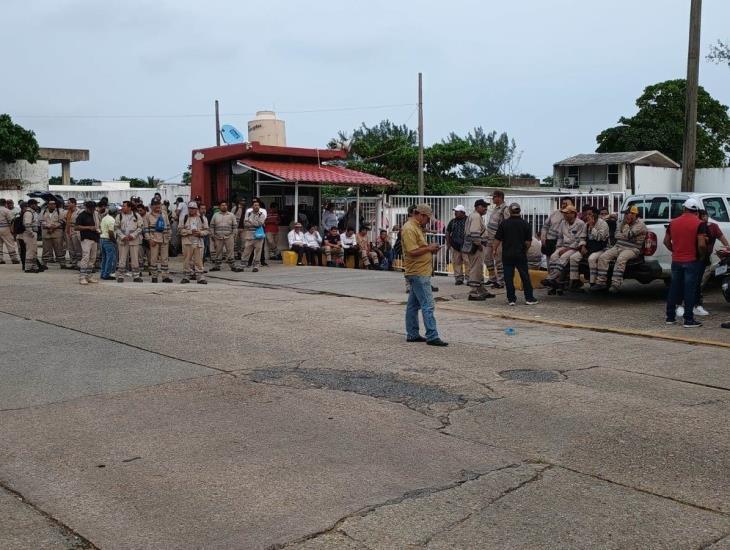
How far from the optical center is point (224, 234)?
20000mm

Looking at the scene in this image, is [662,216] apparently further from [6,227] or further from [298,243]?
[6,227]

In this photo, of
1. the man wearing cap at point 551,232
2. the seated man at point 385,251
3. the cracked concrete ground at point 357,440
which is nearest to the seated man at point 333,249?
the seated man at point 385,251

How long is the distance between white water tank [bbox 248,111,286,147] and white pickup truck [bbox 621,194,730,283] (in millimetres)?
12473

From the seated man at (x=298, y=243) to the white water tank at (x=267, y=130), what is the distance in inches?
147

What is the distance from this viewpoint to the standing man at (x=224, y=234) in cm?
1981

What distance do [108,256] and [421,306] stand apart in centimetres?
995

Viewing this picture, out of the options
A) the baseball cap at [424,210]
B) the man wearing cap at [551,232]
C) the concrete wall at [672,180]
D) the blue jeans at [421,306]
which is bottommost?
the blue jeans at [421,306]

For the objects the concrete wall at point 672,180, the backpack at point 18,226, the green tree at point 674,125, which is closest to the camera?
the backpack at point 18,226

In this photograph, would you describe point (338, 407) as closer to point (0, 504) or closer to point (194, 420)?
point (194, 420)

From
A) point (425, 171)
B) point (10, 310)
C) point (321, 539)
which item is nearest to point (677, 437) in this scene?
point (321, 539)

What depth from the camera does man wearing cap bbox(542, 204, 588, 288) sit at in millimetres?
13836

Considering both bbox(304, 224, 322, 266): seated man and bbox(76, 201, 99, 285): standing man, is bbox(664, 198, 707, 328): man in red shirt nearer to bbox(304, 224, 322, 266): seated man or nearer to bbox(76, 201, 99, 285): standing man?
bbox(76, 201, 99, 285): standing man

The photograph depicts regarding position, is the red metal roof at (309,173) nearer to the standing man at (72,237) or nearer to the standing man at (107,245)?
the standing man at (72,237)

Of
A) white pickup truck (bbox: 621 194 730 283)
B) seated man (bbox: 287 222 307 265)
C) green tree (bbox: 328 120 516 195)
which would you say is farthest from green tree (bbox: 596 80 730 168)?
white pickup truck (bbox: 621 194 730 283)
